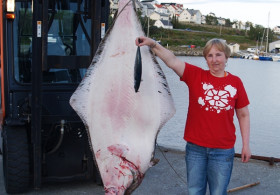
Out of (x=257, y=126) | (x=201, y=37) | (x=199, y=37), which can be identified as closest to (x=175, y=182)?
(x=257, y=126)

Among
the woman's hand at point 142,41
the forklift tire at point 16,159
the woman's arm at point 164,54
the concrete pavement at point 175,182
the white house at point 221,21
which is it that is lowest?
the concrete pavement at point 175,182

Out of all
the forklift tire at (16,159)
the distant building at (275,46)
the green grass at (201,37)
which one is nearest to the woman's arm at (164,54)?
the forklift tire at (16,159)

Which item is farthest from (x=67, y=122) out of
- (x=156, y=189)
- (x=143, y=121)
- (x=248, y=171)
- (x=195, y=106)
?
(x=248, y=171)

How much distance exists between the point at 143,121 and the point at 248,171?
134 inches

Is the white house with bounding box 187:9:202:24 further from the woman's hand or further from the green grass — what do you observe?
the woman's hand

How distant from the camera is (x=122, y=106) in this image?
225 centimetres

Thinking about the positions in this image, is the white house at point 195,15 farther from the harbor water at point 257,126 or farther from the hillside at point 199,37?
the harbor water at point 257,126

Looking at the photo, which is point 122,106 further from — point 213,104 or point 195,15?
point 195,15

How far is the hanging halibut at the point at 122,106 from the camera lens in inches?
83.0

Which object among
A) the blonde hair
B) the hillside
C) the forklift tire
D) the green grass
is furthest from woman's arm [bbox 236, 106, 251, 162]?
the green grass

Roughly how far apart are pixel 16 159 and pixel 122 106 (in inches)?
80.0

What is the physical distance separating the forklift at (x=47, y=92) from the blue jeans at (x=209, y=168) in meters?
1.54

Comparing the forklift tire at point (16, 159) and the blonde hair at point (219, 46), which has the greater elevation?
the blonde hair at point (219, 46)

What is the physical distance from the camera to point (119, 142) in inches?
84.8
